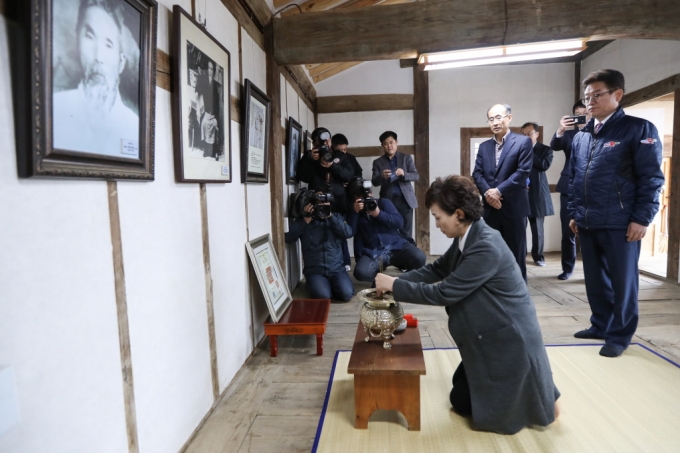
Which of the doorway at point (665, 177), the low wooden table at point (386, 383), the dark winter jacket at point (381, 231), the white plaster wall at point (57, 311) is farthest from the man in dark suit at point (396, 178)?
the white plaster wall at point (57, 311)

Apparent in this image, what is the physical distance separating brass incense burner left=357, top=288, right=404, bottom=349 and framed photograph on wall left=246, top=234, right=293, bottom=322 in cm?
83

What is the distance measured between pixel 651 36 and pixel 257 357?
3347mm

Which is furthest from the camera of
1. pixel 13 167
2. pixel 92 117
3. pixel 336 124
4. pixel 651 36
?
pixel 336 124

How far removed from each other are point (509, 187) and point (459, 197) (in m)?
1.66

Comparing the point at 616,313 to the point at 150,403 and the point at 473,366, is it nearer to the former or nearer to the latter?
the point at 473,366

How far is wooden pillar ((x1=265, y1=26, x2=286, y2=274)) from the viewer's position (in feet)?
8.73

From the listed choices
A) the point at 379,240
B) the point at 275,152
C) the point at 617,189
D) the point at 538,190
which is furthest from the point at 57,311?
the point at 538,190

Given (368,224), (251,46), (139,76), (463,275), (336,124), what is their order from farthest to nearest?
1. (336,124)
2. (368,224)
3. (251,46)
4. (463,275)
5. (139,76)

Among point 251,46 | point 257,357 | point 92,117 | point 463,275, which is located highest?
point 251,46

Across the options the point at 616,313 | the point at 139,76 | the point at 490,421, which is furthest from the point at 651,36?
the point at 139,76

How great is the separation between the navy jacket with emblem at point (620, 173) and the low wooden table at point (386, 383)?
1.43 metres

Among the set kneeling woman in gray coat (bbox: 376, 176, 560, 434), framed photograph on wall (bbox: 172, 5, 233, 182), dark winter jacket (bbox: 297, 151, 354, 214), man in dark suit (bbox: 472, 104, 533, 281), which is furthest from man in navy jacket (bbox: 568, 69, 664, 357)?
dark winter jacket (bbox: 297, 151, 354, 214)

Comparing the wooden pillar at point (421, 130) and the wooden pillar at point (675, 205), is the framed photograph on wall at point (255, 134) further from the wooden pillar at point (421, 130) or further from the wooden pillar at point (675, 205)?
the wooden pillar at point (675, 205)

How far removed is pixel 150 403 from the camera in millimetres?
1216
